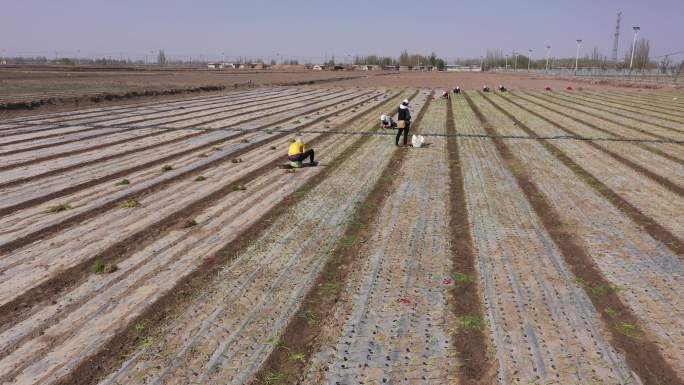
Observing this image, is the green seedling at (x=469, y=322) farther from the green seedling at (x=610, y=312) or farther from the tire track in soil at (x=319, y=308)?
the green seedling at (x=610, y=312)

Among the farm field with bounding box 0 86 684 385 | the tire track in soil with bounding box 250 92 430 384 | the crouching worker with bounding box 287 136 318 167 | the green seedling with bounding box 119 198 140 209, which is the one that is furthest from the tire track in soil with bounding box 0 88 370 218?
the tire track in soil with bounding box 250 92 430 384

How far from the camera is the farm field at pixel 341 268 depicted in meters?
4.63

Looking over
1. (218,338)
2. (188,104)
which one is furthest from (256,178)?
(188,104)

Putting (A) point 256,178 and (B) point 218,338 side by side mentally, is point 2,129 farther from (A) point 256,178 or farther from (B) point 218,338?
(B) point 218,338

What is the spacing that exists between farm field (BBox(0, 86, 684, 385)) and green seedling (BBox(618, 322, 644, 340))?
22mm

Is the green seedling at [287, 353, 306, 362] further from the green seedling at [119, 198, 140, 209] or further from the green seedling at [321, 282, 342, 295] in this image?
the green seedling at [119, 198, 140, 209]

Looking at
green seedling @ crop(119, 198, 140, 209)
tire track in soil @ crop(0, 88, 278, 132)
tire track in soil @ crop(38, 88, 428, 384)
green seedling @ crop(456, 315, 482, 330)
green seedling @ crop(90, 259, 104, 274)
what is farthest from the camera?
tire track in soil @ crop(0, 88, 278, 132)

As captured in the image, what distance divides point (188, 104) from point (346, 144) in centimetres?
1803

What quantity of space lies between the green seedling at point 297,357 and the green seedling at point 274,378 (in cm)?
25

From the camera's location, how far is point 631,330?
16.9ft

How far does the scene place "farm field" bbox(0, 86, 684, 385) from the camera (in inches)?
182

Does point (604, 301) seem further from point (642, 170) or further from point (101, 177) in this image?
point (101, 177)

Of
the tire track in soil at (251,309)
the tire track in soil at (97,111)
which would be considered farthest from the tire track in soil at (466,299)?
the tire track in soil at (97,111)

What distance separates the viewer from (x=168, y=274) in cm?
648
